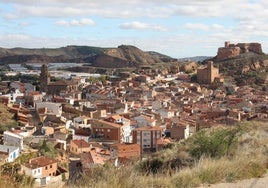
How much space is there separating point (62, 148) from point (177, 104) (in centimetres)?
2616

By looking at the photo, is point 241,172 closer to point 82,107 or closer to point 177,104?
point 82,107

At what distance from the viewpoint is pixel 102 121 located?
3266 centimetres

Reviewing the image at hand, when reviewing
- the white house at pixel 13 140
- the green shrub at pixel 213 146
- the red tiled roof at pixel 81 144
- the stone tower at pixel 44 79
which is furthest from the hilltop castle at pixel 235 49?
the green shrub at pixel 213 146

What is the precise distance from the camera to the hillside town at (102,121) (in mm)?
21141

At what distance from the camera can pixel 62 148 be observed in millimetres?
26406

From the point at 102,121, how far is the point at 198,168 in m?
27.0

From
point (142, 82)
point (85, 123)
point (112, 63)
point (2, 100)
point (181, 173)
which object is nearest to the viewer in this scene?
point (181, 173)

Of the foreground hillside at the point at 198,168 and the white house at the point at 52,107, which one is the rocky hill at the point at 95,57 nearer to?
the white house at the point at 52,107

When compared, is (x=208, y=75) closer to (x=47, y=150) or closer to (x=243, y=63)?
(x=243, y=63)

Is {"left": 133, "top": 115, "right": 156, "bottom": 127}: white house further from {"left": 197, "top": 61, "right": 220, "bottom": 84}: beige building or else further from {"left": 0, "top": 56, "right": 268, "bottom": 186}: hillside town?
{"left": 197, "top": 61, "right": 220, "bottom": 84}: beige building

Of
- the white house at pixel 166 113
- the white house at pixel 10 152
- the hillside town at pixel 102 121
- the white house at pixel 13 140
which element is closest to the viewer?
the hillside town at pixel 102 121

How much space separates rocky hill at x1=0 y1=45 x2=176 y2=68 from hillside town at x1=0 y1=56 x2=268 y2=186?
151 ft

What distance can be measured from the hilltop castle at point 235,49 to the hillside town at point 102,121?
30.0 meters

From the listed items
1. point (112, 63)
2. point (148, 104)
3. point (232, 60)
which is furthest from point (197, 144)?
point (112, 63)
